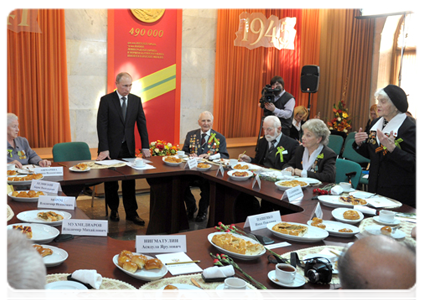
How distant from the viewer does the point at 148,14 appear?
6.53m

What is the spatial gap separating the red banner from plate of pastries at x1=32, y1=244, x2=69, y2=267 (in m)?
4.87

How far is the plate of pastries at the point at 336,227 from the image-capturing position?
221 centimetres

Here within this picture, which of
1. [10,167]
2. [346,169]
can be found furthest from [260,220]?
[10,167]

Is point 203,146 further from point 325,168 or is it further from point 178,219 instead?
point 325,168

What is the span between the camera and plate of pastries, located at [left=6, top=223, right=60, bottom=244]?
1987mm

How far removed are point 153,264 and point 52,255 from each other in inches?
18.8

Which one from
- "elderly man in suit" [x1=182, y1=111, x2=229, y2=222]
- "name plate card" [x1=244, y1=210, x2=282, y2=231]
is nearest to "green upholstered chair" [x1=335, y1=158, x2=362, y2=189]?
"elderly man in suit" [x1=182, y1=111, x2=229, y2=222]

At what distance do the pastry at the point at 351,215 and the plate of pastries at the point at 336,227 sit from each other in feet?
0.35

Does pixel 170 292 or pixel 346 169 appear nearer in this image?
pixel 170 292

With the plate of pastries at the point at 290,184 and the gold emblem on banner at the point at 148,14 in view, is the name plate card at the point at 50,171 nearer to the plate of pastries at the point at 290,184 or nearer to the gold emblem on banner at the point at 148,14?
the plate of pastries at the point at 290,184

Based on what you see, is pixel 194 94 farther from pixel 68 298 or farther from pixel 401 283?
pixel 401 283

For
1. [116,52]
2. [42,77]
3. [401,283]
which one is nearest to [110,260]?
[401,283]

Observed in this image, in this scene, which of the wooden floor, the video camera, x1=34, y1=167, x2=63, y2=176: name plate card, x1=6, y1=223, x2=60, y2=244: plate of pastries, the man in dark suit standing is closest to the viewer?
x1=6, y1=223, x2=60, y2=244: plate of pastries

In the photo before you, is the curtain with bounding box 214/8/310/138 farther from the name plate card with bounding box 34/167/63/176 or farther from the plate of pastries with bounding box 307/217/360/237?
the plate of pastries with bounding box 307/217/360/237
